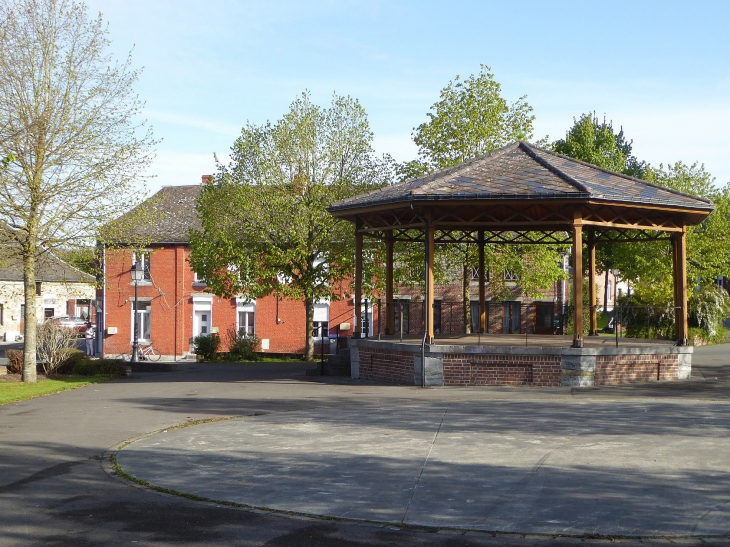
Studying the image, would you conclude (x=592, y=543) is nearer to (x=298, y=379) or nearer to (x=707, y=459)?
(x=707, y=459)

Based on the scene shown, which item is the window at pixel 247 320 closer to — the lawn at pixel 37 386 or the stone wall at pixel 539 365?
the lawn at pixel 37 386

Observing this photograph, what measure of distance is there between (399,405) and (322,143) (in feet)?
55.8

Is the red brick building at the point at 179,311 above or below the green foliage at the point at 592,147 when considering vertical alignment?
below

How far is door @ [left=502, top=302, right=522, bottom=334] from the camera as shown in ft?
145

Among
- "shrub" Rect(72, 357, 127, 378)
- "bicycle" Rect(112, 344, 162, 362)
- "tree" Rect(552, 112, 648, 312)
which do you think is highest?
"tree" Rect(552, 112, 648, 312)

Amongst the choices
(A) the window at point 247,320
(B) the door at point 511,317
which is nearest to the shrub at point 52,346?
(A) the window at point 247,320

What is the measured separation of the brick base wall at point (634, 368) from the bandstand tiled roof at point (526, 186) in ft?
11.5

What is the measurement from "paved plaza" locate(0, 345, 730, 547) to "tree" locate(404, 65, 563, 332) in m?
12.4

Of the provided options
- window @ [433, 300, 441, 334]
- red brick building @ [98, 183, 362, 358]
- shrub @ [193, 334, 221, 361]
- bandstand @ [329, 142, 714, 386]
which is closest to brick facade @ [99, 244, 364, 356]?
red brick building @ [98, 183, 362, 358]

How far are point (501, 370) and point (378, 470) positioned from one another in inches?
Result: 360

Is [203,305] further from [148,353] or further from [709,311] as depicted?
[709,311]

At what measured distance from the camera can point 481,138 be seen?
1136 inches

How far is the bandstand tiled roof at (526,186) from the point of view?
17.8 meters

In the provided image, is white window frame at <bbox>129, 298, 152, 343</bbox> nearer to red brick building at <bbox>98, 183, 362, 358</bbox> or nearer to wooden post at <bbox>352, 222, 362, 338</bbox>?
red brick building at <bbox>98, 183, 362, 358</bbox>
